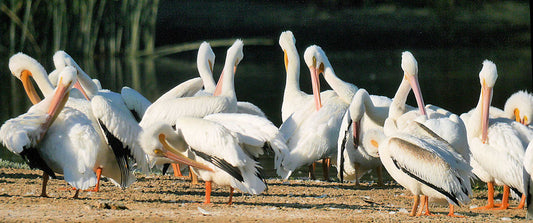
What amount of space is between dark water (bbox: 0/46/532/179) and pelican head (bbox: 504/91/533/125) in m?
6.16

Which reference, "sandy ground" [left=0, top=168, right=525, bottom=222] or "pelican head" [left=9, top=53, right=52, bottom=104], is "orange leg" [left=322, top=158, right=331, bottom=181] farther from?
"pelican head" [left=9, top=53, right=52, bottom=104]

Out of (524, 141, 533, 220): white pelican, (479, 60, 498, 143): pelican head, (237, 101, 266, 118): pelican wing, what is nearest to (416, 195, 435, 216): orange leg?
(524, 141, 533, 220): white pelican

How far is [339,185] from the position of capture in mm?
9164

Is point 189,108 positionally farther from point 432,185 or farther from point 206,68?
point 432,185

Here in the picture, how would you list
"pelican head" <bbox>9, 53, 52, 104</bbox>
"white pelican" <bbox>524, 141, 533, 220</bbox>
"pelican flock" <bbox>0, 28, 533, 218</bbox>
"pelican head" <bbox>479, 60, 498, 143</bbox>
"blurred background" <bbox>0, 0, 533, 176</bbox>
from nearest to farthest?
"white pelican" <bbox>524, 141, 533, 220</bbox>, "pelican flock" <bbox>0, 28, 533, 218</bbox>, "pelican head" <bbox>479, 60, 498, 143</bbox>, "pelican head" <bbox>9, 53, 52, 104</bbox>, "blurred background" <bbox>0, 0, 533, 176</bbox>

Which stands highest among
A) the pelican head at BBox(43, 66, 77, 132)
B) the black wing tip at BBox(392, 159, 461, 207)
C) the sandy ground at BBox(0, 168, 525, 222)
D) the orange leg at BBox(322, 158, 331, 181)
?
the pelican head at BBox(43, 66, 77, 132)

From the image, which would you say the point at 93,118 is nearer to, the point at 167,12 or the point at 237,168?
the point at 237,168

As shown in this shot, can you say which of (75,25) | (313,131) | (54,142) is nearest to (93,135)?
(54,142)

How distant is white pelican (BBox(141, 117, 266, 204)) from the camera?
693 centimetres

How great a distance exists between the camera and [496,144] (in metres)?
7.81

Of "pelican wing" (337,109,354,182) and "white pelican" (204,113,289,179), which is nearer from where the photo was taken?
"white pelican" (204,113,289,179)

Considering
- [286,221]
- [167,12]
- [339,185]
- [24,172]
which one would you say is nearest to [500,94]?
[339,185]

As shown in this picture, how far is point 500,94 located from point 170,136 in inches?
527

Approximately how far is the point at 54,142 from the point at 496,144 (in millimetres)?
3686
